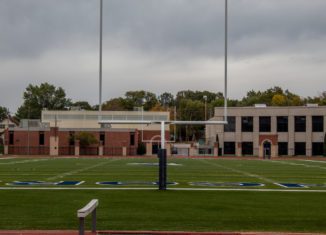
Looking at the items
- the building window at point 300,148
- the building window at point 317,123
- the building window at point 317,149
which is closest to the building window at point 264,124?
the building window at point 300,148

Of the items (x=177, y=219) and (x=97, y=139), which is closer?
(x=177, y=219)

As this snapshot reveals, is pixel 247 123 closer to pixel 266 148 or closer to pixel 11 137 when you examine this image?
pixel 266 148

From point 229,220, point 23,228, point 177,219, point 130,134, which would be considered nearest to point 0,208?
point 23,228

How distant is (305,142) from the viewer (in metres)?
80.6

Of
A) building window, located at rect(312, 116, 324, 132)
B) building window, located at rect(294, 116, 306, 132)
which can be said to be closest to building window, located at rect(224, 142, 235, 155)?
building window, located at rect(294, 116, 306, 132)

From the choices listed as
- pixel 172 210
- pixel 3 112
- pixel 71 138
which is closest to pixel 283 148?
pixel 71 138

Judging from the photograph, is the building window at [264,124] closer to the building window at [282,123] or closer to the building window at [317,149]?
the building window at [282,123]

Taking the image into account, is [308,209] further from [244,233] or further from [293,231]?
[244,233]

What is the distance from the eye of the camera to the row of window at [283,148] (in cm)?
8062

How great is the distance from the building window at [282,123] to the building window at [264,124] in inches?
50.7

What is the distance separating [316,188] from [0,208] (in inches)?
467

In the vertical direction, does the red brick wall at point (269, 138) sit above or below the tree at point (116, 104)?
below

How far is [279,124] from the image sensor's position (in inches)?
3204

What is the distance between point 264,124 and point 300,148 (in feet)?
19.4
